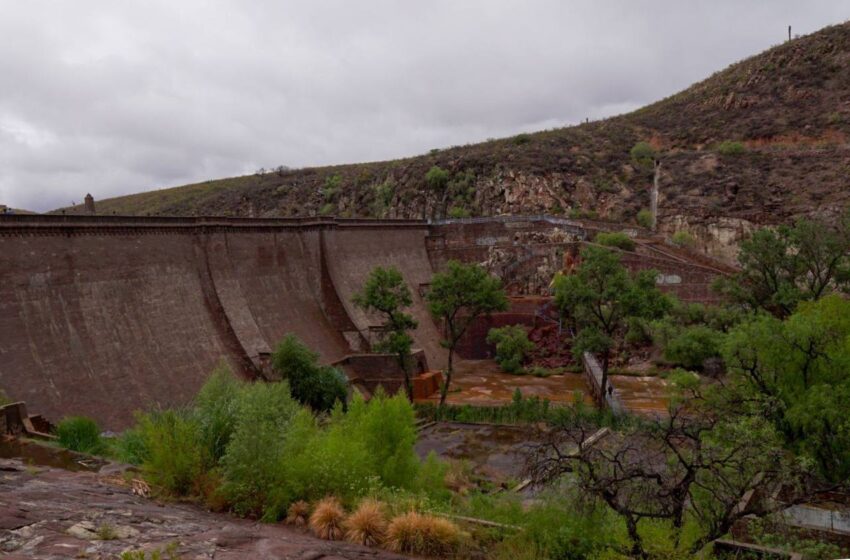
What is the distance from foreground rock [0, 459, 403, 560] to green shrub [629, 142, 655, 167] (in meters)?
46.9

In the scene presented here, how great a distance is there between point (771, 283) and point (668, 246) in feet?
42.9

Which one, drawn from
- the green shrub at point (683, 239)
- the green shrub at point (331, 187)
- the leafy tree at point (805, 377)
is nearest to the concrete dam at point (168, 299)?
the green shrub at point (683, 239)

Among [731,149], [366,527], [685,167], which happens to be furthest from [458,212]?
[366,527]

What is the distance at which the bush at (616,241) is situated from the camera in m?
36.8

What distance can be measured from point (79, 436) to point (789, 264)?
2402 centimetres

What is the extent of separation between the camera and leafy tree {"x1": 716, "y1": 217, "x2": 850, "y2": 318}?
23.2m

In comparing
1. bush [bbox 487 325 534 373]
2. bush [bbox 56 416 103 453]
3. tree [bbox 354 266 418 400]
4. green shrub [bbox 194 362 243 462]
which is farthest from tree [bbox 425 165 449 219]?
green shrub [bbox 194 362 243 462]

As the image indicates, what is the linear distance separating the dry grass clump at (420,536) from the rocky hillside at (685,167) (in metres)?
34.9

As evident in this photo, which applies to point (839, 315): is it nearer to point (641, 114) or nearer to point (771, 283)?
point (771, 283)

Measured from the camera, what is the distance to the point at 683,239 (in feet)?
127

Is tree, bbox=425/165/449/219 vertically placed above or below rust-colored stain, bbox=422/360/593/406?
above

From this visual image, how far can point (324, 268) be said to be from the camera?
102 feet

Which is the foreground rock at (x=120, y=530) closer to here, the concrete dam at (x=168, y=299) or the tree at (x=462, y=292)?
the concrete dam at (x=168, y=299)

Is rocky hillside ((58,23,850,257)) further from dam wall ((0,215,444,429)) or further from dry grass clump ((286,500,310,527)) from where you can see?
dry grass clump ((286,500,310,527))
